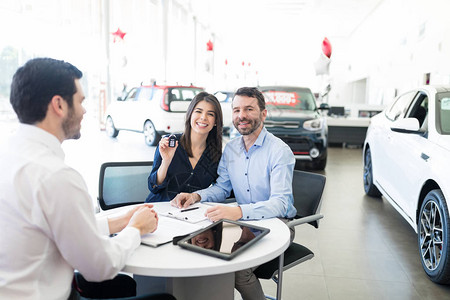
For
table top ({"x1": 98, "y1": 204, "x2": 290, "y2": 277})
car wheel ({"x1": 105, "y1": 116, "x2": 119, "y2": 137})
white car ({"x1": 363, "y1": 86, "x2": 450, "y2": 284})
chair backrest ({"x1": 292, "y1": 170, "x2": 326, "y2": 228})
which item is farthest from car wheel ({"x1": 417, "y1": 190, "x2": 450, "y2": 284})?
car wheel ({"x1": 105, "y1": 116, "x2": 119, "y2": 137})

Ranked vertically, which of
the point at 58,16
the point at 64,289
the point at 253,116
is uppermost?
the point at 58,16

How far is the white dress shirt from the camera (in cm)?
101

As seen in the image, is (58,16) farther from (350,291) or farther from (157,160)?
(350,291)

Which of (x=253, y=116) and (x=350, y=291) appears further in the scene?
(x=350, y=291)

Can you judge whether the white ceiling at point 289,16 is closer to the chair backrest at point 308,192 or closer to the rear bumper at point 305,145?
the rear bumper at point 305,145

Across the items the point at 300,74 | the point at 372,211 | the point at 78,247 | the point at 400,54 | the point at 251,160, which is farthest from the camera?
the point at 300,74

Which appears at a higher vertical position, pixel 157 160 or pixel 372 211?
pixel 157 160

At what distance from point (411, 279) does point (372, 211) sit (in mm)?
1661

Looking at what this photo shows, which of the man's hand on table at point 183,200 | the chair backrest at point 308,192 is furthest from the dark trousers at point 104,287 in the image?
the chair backrest at point 308,192

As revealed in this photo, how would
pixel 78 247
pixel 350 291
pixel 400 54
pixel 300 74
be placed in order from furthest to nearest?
1. pixel 300 74
2. pixel 400 54
3. pixel 350 291
4. pixel 78 247

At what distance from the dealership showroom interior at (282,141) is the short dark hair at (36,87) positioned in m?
0.05

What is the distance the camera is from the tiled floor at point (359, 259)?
2477 mm

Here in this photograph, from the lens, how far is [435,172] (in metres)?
2.55

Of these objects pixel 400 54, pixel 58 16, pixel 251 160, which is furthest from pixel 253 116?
pixel 400 54
